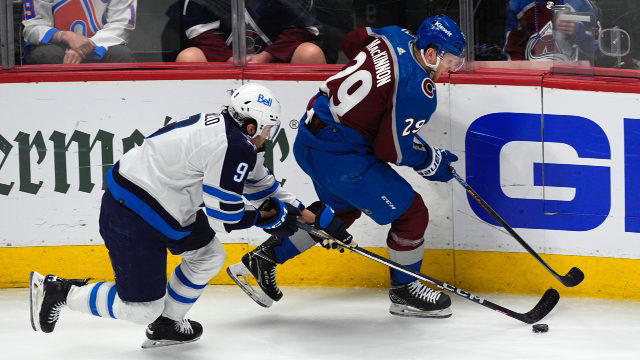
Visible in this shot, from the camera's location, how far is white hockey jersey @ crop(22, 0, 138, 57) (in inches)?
207

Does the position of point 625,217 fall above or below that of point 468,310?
above

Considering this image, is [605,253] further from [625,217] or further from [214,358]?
[214,358]

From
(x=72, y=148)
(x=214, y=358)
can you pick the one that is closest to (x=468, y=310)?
(x=214, y=358)

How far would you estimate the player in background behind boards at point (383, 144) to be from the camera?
445 cm

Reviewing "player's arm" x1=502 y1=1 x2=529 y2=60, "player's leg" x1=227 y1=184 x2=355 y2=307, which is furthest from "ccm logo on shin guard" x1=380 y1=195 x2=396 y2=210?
"player's arm" x1=502 y1=1 x2=529 y2=60

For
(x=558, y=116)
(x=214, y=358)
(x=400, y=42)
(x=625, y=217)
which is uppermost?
(x=400, y=42)

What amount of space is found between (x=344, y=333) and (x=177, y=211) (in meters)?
0.91

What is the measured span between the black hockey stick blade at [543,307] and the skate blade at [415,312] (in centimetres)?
34

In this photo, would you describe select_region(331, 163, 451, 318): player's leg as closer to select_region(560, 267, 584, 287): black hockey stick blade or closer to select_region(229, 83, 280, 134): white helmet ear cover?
select_region(560, 267, 584, 287): black hockey stick blade

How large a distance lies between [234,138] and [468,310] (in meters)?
1.40

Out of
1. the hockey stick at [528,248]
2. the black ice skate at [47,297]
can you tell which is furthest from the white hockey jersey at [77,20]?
the hockey stick at [528,248]

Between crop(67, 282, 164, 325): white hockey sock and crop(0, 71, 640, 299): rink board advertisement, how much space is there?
95 cm

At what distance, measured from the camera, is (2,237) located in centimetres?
523

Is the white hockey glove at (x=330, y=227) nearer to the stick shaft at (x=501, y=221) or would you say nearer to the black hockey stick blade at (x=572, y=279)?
the stick shaft at (x=501, y=221)
